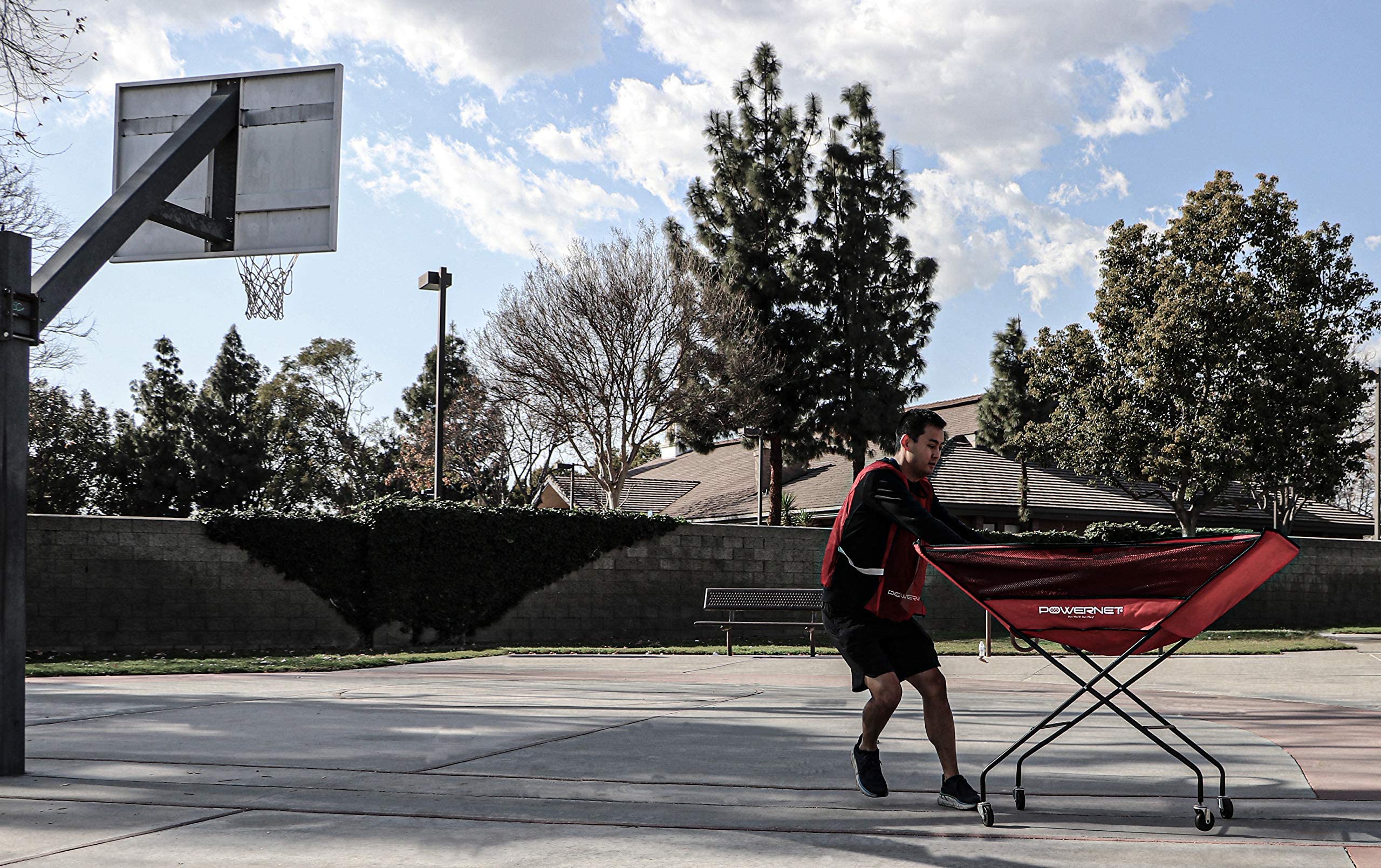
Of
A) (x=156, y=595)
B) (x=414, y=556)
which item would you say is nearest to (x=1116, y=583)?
(x=414, y=556)

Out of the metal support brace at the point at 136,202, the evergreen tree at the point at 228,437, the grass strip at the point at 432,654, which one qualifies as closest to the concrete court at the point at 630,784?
the metal support brace at the point at 136,202

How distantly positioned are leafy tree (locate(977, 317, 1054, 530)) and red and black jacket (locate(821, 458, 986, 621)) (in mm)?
31698

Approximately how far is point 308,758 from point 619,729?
2.15 metres

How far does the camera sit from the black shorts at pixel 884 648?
5.11 meters

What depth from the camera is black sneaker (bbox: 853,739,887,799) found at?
531 cm

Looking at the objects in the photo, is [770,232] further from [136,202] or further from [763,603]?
[136,202]

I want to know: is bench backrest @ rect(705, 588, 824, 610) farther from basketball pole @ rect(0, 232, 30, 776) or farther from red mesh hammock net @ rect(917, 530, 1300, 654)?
basketball pole @ rect(0, 232, 30, 776)

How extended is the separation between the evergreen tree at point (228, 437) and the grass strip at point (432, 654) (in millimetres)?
31275

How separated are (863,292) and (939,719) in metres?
27.6

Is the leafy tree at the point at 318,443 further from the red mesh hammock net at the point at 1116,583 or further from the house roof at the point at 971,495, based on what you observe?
the red mesh hammock net at the point at 1116,583

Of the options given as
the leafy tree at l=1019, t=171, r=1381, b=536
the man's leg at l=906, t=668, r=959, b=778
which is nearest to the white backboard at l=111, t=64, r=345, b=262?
the man's leg at l=906, t=668, r=959, b=778

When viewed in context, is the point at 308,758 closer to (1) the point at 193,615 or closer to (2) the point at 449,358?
(1) the point at 193,615

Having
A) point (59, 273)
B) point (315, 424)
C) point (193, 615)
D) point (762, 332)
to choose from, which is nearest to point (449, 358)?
point (315, 424)

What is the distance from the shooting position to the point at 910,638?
5184mm
